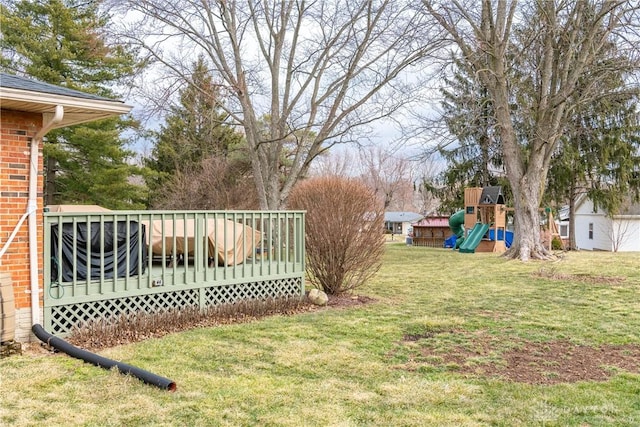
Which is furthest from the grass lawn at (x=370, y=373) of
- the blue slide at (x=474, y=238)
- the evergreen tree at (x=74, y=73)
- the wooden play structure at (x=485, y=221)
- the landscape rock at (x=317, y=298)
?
the evergreen tree at (x=74, y=73)

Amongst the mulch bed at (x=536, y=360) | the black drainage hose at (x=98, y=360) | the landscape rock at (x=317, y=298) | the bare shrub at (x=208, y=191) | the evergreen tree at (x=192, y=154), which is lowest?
the mulch bed at (x=536, y=360)

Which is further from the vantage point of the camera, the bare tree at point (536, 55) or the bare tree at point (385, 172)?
the bare tree at point (385, 172)

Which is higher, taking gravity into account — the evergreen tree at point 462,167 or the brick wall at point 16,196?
the evergreen tree at point 462,167

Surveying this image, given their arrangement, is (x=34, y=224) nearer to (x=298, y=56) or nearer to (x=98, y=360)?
(x=98, y=360)

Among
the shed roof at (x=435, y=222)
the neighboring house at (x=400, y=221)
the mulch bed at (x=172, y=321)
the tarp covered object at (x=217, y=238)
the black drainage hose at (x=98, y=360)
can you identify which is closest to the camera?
the black drainage hose at (x=98, y=360)

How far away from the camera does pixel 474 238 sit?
68.0 feet

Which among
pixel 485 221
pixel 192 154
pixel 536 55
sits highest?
pixel 536 55

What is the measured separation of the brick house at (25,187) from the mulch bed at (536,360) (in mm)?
4078

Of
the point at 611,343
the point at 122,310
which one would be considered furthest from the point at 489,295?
the point at 122,310

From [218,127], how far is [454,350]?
21563mm

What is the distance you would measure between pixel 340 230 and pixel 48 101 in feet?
16.0

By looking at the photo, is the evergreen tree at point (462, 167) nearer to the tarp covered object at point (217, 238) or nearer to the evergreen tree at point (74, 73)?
the evergreen tree at point (74, 73)

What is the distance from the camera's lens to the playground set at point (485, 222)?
20703 mm

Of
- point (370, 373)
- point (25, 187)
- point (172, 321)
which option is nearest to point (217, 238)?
point (172, 321)
